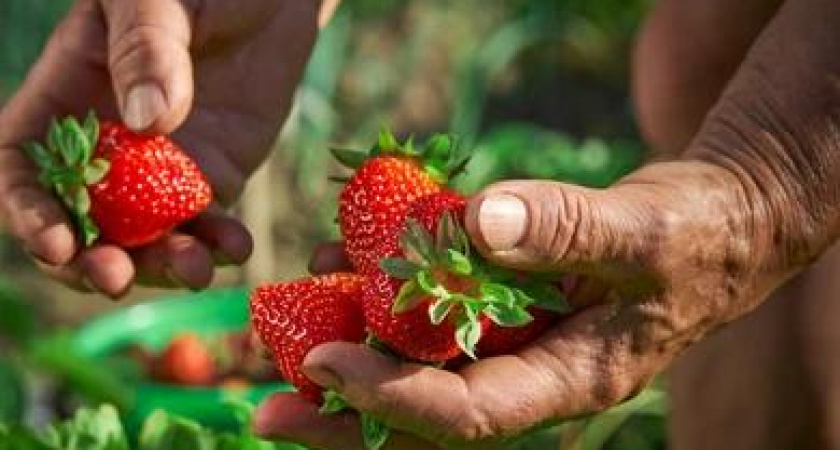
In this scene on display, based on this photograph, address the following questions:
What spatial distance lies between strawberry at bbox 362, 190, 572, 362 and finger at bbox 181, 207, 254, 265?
0.48m

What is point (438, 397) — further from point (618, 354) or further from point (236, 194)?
point (236, 194)

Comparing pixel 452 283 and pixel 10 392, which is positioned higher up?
pixel 452 283

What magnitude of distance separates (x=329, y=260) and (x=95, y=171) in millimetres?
267

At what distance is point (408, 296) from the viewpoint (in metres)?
1.31

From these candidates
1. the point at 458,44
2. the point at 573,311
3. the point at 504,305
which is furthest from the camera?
the point at 458,44

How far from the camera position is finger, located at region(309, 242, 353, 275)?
5.29 feet

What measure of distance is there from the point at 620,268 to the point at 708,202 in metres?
0.12

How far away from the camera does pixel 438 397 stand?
1.34 meters

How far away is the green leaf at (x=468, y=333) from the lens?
4.31 ft

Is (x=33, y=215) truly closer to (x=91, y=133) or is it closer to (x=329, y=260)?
(x=91, y=133)

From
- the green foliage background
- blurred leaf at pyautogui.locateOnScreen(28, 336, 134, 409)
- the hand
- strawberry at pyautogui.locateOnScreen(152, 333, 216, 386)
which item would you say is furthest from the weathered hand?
the green foliage background

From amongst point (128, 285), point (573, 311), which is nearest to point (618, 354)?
point (573, 311)

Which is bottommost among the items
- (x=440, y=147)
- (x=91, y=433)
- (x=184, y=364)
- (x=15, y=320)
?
(x=184, y=364)

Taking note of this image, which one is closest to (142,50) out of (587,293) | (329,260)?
(329,260)
